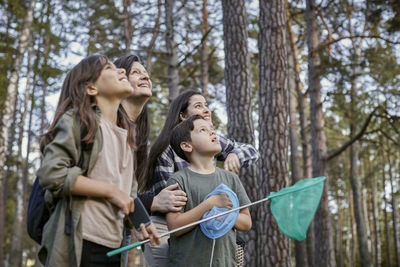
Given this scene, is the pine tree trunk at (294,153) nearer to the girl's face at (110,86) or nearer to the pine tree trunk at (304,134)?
the pine tree trunk at (304,134)

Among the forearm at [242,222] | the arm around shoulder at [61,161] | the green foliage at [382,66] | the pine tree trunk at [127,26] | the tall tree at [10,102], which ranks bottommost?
the forearm at [242,222]

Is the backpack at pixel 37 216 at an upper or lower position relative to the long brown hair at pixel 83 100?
lower

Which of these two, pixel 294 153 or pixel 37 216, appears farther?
pixel 294 153

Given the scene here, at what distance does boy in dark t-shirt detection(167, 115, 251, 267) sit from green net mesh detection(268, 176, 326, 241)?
Result: 0.35 meters

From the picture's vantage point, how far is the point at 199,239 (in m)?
2.50

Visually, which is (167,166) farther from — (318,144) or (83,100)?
(318,144)

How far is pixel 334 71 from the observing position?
41.8ft

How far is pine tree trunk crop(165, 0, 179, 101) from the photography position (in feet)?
36.1

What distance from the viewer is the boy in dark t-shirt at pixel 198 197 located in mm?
2457

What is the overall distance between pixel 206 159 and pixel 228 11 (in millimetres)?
4561

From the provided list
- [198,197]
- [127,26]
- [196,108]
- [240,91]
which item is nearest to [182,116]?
[196,108]

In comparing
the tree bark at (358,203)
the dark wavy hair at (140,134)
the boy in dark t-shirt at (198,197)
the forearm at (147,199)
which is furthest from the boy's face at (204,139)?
the tree bark at (358,203)

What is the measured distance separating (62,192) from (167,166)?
1413 millimetres

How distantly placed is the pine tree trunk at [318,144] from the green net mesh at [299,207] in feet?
33.5
